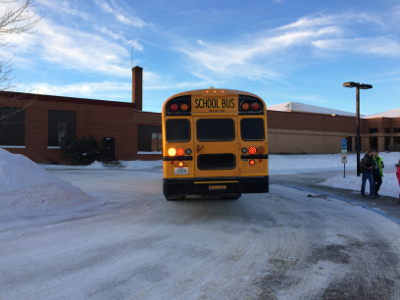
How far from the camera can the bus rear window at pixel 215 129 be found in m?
7.36

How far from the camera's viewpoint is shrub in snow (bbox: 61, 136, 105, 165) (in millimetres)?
29609

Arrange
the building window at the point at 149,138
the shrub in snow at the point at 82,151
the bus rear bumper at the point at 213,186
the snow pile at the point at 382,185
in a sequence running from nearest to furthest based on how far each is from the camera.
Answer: the bus rear bumper at the point at 213,186 → the snow pile at the point at 382,185 → the shrub in snow at the point at 82,151 → the building window at the point at 149,138

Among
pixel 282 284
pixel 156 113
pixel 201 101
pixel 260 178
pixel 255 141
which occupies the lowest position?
pixel 282 284

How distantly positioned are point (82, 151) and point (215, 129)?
25086mm

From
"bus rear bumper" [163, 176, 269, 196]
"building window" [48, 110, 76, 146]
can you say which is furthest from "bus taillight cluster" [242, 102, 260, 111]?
"building window" [48, 110, 76, 146]

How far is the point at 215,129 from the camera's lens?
24.3 feet

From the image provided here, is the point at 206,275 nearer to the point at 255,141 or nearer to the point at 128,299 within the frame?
the point at 128,299

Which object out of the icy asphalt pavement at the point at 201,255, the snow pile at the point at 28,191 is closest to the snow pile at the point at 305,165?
the icy asphalt pavement at the point at 201,255

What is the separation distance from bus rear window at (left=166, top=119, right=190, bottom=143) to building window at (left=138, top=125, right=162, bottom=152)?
28695 mm

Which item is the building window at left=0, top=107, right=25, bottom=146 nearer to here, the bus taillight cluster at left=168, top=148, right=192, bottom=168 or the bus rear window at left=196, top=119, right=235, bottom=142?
the bus taillight cluster at left=168, top=148, right=192, bottom=168

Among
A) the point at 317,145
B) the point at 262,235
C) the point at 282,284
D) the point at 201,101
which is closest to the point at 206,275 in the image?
the point at 282,284

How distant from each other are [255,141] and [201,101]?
154 cm

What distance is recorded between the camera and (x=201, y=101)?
742 centimetres

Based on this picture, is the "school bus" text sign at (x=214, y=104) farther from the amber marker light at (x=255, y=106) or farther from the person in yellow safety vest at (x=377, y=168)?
the person in yellow safety vest at (x=377, y=168)
